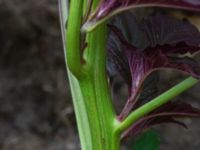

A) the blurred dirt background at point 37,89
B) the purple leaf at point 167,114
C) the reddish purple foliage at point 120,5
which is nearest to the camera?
the reddish purple foliage at point 120,5

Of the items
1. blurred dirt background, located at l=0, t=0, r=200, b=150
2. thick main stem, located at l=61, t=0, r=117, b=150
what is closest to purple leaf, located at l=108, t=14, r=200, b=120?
thick main stem, located at l=61, t=0, r=117, b=150

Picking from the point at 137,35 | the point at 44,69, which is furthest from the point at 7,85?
the point at 137,35

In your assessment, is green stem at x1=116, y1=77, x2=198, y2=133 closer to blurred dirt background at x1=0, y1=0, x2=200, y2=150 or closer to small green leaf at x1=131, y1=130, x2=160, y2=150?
small green leaf at x1=131, y1=130, x2=160, y2=150

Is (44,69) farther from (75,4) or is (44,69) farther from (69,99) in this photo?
(75,4)

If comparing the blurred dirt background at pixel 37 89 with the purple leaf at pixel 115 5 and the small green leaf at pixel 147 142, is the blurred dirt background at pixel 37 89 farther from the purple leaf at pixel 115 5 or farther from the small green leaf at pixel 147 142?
the purple leaf at pixel 115 5

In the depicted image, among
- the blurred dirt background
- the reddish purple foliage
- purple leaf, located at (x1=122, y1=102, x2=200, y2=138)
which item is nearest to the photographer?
the reddish purple foliage

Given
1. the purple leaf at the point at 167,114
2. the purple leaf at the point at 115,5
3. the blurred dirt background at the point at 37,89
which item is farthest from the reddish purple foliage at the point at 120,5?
the blurred dirt background at the point at 37,89
